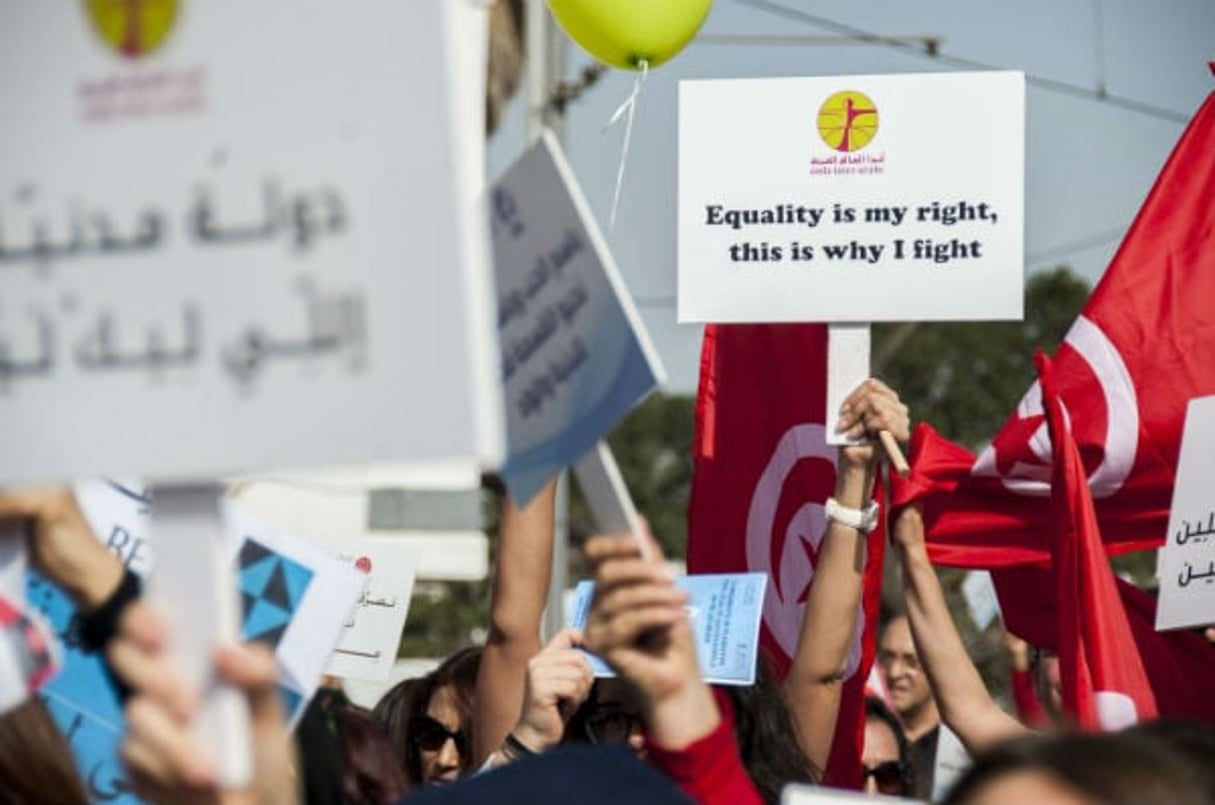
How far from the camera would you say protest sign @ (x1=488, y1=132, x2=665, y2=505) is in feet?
9.25

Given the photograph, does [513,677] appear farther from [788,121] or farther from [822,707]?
[788,121]

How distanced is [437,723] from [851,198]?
1.43 meters

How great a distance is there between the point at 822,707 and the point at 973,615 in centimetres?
615

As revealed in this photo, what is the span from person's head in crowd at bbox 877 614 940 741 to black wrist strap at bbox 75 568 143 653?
5.30m

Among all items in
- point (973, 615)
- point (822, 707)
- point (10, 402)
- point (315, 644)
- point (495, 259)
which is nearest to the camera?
point (10, 402)

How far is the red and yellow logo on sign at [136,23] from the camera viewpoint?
2.42 m

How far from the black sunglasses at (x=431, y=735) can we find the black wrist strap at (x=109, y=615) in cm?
230

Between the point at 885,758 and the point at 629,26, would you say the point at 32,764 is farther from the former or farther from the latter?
the point at 885,758

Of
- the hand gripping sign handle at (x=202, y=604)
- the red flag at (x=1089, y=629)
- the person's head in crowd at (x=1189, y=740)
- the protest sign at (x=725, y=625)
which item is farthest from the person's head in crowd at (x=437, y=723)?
the hand gripping sign handle at (x=202, y=604)

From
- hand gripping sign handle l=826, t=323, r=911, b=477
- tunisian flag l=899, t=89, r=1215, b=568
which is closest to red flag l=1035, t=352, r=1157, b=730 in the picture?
hand gripping sign handle l=826, t=323, r=911, b=477

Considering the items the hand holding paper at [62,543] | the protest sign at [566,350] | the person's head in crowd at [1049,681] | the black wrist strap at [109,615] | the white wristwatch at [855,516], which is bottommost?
the person's head in crowd at [1049,681]

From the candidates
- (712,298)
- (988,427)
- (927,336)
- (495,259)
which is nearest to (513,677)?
(712,298)

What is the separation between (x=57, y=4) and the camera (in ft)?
8.03

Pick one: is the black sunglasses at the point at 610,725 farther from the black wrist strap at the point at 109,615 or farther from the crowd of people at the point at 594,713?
the black wrist strap at the point at 109,615
